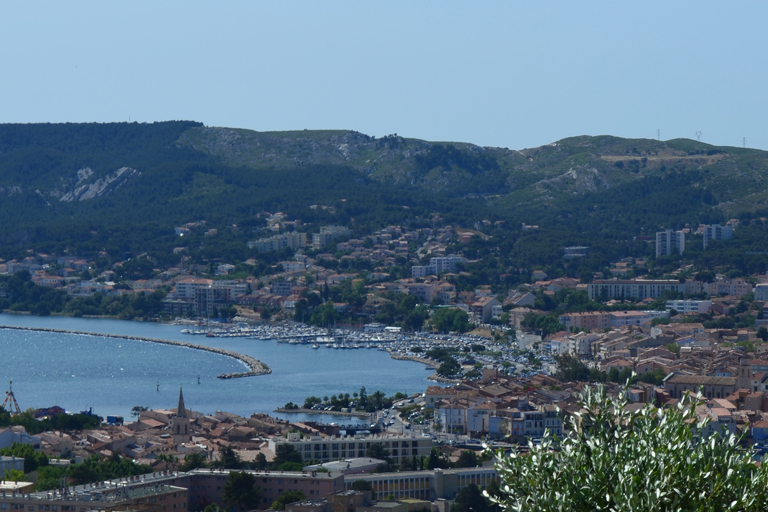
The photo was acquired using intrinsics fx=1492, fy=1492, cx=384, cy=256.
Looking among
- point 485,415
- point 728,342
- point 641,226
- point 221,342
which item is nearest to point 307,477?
point 485,415

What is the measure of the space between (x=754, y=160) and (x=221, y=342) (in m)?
36.3

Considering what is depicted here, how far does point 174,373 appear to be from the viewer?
28.1 m

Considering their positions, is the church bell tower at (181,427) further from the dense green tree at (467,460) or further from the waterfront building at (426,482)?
the waterfront building at (426,482)

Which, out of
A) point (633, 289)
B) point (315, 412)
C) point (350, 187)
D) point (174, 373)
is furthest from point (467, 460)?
point (350, 187)

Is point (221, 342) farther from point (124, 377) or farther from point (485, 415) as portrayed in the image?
point (485, 415)

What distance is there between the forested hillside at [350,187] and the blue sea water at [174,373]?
16.2 meters

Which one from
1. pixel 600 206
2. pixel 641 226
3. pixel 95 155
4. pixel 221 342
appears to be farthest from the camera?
pixel 95 155

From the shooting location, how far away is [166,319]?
42.9 metres

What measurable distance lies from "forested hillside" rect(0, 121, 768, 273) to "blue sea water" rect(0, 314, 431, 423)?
53.2ft

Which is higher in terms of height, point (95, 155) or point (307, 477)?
point (95, 155)

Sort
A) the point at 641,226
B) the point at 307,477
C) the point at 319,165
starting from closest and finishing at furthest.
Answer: the point at 307,477
the point at 641,226
the point at 319,165

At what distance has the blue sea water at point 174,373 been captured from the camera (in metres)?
23.8

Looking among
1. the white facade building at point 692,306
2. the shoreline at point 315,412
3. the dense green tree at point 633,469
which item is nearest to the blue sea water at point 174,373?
the shoreline at point 315,412

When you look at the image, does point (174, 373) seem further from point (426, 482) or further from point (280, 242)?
point (280, 242)
